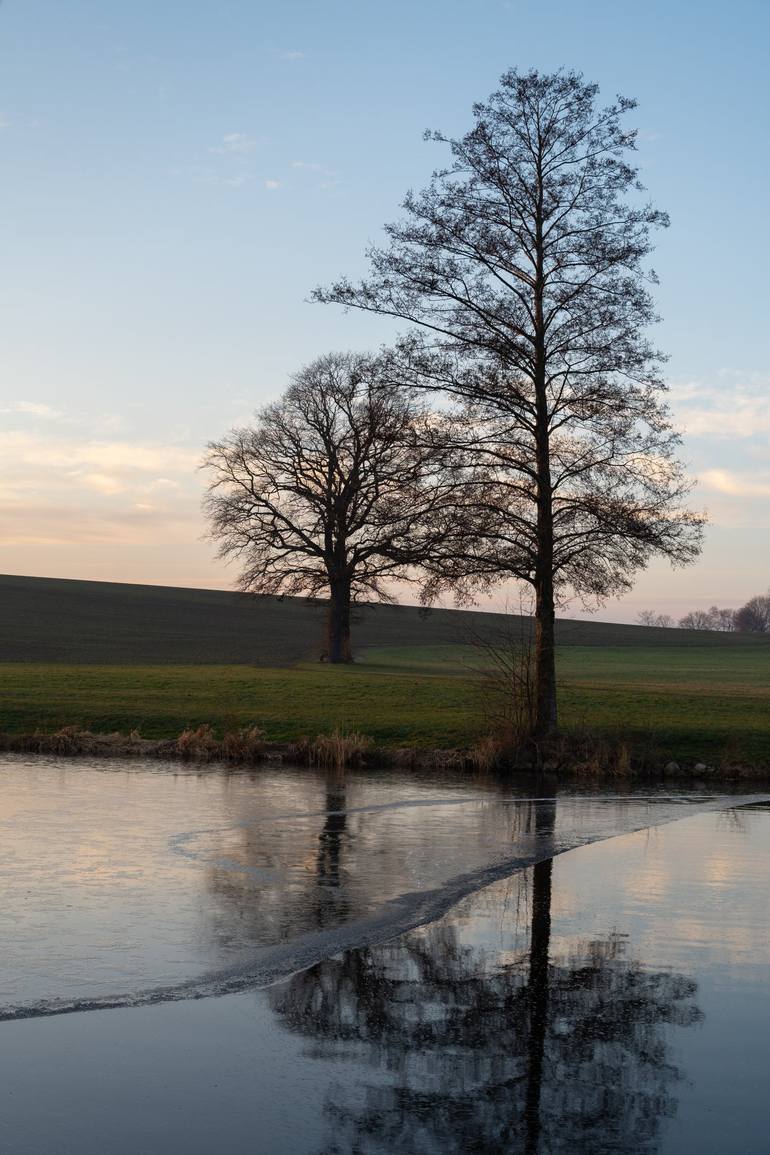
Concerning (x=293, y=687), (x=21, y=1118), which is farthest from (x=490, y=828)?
(x=293, y=687)

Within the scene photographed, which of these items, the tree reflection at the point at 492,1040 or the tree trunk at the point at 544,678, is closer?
the tree reflection at the point at 492,1040

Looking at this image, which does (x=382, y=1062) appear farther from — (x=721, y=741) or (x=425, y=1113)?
(x=721, y=741)

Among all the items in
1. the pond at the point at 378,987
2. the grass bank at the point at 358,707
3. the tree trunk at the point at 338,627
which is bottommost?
the pond at the point at 378,987

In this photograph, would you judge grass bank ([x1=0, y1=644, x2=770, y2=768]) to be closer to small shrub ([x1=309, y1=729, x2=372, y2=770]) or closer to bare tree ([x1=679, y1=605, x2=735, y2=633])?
small shrub ([x1=309, y1=729, x2=372, y2=770])

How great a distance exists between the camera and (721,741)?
25672 mm

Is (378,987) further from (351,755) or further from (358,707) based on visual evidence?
(358,707)

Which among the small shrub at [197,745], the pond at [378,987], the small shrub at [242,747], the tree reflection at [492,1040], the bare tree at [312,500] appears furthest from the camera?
the bare tree at [312,500]

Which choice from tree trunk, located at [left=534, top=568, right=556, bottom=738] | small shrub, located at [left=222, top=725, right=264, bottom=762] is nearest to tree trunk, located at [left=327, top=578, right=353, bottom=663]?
small shrub, located at [left=222, top=725, right=264, bottom=762]

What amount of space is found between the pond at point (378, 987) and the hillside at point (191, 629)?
114 feet

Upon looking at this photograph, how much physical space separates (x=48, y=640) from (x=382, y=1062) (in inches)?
2300

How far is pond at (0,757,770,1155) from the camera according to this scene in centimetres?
629

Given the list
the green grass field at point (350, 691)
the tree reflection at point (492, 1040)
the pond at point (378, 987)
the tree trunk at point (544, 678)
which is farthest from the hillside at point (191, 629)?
the tree reflection at point (492, 1040)

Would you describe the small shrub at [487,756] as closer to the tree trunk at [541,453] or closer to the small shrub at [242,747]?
the tree trunk at [541,453]

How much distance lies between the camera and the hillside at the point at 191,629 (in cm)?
5931
